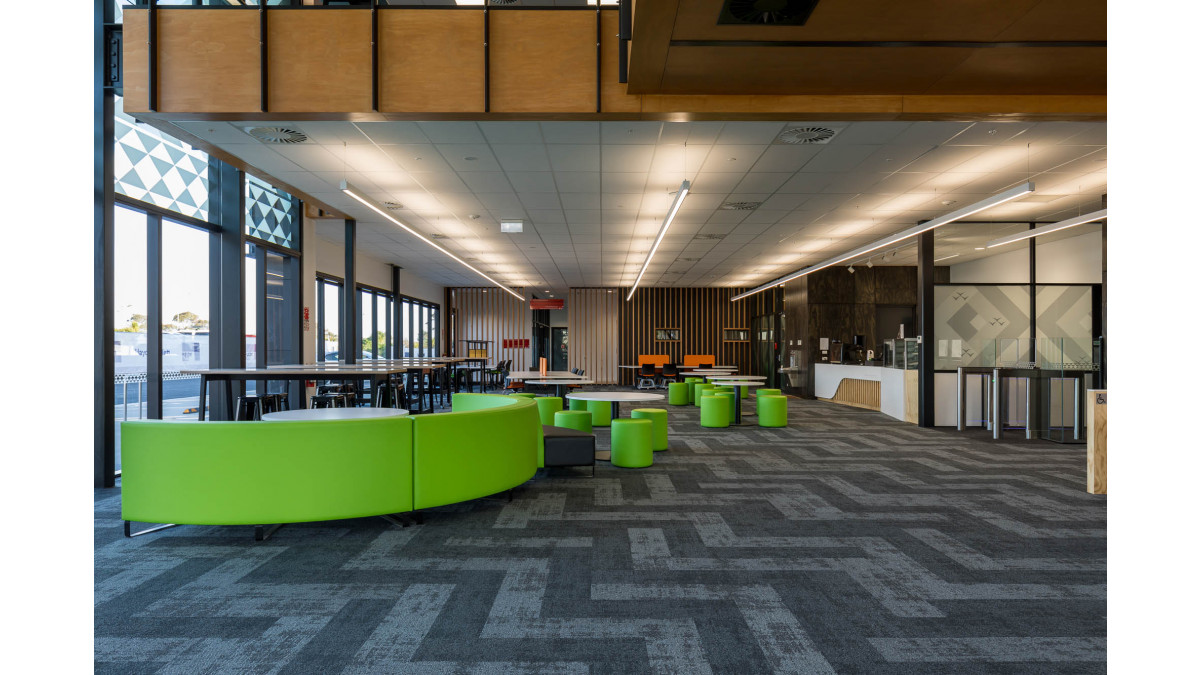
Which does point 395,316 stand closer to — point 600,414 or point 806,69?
point 600,414

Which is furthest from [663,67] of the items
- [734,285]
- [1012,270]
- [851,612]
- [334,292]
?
[734,285]

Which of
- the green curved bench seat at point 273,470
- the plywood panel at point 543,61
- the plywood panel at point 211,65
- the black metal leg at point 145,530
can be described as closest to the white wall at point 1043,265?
the plywood panel at point 543,61

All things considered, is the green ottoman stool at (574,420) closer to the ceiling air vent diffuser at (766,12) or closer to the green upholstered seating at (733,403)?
the green upholstered seating at (733,403)

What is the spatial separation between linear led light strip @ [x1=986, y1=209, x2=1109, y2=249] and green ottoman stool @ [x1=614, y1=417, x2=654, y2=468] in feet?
19.5

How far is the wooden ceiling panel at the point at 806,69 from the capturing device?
467cm

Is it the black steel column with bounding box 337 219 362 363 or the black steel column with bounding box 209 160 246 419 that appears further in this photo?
the black steel column with bounding box 337 219 362 363

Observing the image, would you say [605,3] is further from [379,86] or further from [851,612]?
[851,612]

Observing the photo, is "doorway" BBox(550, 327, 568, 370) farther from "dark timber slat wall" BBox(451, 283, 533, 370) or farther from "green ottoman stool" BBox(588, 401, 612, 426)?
"green ottoman stool" BBox(588, 401, 612, 426)

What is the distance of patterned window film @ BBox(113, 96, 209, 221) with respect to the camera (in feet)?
20.2

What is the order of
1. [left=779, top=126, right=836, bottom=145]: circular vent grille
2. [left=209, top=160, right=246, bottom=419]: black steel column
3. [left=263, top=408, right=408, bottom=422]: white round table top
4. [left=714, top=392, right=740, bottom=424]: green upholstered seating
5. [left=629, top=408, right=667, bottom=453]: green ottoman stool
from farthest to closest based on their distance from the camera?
[left=714, top=392, right=740, bottom=424]: green upholstered seating < [left=209, top=160, right=246, bottom=419]: black steel column < [left=629, top=408, right=667, bottom=453]: green ottoman stool < [left=779, top=126, right=836, bottom=145]: circular vent grille < [left=263, top=408, right=408, bottom=422]: white round table top

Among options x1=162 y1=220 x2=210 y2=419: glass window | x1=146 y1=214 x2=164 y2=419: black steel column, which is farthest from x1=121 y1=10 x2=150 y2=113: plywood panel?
x1=162 y1=220 x2=210 y2=419: glass window

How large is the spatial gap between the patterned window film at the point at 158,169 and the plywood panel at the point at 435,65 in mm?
2694
